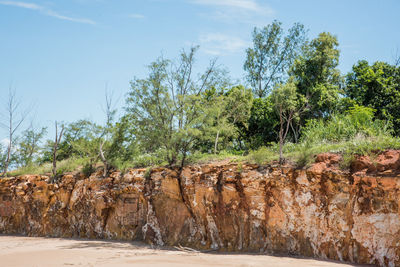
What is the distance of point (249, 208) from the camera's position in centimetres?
1070

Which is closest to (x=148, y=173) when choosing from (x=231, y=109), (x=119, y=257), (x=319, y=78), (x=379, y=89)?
(x=119, y=257)

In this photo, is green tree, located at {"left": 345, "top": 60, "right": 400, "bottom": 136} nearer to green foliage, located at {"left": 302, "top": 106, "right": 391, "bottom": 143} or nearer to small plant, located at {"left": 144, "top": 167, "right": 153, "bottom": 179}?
green foliage, located at {"left": 302, "top": 106, "right": 391, "bottom": 143}

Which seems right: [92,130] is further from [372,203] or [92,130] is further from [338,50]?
[338,50]

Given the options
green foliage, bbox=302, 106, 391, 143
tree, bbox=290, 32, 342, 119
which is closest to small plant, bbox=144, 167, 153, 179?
green foliage, bbox=302, 106, 391, 143

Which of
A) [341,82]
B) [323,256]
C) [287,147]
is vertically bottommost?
[323,256]

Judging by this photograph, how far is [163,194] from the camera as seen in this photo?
12203mm

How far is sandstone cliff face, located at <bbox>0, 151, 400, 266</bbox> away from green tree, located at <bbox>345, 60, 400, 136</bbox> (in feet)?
25.5

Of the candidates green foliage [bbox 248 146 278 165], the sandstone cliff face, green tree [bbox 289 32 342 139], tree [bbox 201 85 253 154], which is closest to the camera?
the sandstone cliff face

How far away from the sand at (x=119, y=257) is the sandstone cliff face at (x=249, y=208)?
0.63m

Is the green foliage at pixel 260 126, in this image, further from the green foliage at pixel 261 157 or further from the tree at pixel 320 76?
the green foliage at pixel 261 157

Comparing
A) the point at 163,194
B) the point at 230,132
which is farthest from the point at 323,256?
the point at 230,132

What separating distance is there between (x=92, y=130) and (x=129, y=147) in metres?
1.93

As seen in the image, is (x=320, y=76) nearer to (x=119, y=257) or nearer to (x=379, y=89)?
(x=379, y=89)

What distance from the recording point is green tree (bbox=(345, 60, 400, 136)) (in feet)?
53.3
